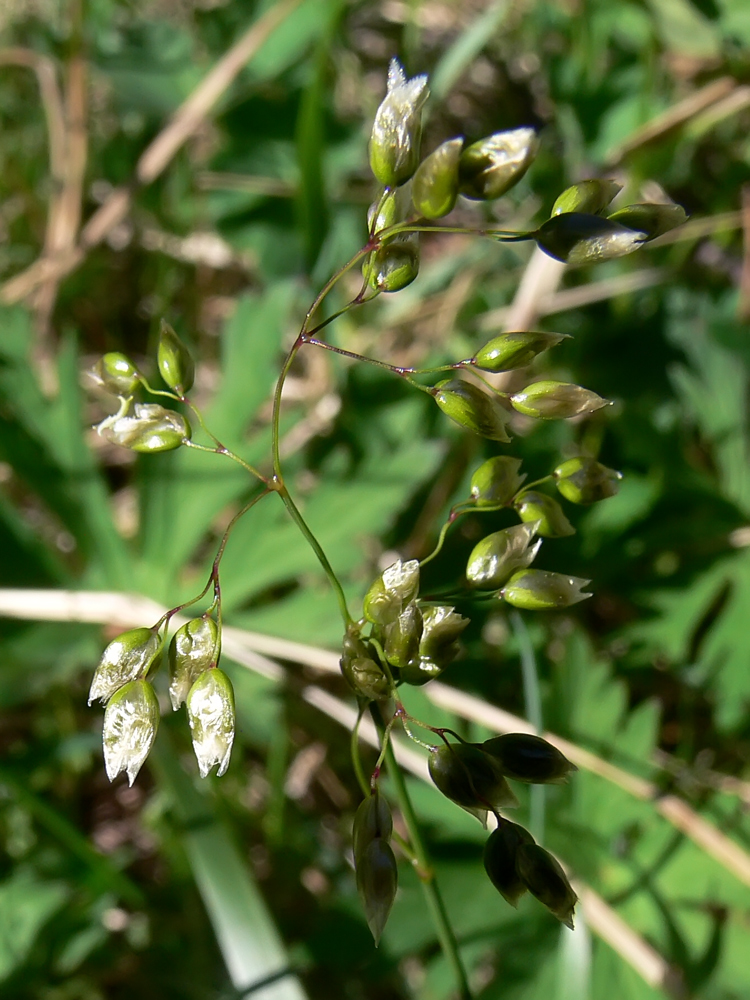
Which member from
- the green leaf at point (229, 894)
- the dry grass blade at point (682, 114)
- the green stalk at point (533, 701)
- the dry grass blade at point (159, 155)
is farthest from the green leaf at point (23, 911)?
the dry grass blade at point (682, 114)

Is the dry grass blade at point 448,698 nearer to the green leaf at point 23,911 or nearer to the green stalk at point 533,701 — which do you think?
the green stalk at point 533,701

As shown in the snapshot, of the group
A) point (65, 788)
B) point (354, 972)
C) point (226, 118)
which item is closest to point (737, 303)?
point (226, 118)

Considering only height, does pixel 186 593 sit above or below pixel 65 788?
above

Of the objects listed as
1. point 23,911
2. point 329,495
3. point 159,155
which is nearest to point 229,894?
point 23,911

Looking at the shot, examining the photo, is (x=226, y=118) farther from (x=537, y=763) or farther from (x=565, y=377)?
(x=537, y=763)

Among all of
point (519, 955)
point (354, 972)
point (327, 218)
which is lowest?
point (354, 972)

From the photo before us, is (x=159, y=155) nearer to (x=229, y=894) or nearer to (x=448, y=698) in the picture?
(x=448, y=698)

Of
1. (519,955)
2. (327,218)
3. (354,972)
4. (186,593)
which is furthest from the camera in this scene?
(327,218)
